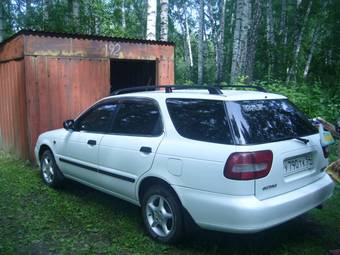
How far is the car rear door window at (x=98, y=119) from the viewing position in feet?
17.7

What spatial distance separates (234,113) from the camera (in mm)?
3887

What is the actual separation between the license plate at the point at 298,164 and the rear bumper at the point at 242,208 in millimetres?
217

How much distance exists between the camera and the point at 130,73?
1168cm

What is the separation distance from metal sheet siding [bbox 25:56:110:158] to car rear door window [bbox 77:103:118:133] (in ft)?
7.59

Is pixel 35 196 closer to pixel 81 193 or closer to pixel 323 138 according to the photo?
pixel 81 193

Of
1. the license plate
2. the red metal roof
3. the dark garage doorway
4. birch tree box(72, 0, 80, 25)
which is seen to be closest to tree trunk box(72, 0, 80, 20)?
birch tree box(72, 0, 80, 25)

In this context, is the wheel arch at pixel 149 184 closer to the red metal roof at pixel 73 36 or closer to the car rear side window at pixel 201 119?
the car rear side window at pixel 201 119

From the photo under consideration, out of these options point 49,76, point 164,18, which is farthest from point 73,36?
point 164,18

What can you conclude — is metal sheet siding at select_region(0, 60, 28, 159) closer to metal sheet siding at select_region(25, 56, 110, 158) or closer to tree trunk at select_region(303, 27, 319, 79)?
metal sheet siding at select_region(25, 56, 110, 158)

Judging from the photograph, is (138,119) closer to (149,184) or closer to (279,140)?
(149,184)

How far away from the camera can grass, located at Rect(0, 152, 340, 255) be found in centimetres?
434

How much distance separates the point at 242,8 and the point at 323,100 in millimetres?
5444

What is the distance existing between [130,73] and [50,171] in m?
5.64

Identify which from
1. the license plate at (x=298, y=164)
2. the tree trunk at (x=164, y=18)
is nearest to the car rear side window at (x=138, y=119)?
the license plate at (x=298, y=164)
